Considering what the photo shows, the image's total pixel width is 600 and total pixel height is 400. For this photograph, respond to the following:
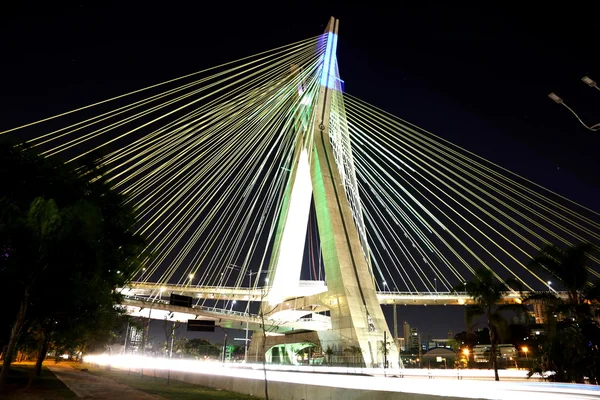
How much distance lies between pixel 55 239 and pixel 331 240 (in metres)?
19.2

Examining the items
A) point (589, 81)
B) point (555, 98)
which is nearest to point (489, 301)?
point (555, 98)

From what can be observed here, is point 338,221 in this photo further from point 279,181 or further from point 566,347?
point 566,347

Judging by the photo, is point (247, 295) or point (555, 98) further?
point (247, 295)

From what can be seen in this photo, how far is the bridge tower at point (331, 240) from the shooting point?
26688 millimetres

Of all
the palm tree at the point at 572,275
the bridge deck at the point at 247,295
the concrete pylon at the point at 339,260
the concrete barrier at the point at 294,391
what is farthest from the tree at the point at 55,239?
the bridge deck at the point at 247,295

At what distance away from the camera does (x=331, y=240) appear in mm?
29047

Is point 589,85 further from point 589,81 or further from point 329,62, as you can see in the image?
point 329,62

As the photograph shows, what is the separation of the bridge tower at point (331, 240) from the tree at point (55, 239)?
1511cm

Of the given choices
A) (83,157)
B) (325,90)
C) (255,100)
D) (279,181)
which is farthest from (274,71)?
(83,157)

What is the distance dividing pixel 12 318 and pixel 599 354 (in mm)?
19999

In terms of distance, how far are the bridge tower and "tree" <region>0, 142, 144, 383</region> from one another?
15110 millimetres

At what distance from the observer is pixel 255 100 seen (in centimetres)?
2673

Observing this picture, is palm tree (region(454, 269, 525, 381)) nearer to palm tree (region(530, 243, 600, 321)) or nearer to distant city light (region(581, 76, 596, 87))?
palm tree (region(530, 243, 600, 321))

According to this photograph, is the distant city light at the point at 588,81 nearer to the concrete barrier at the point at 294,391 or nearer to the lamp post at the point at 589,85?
the lamp post at the point at 589,85
